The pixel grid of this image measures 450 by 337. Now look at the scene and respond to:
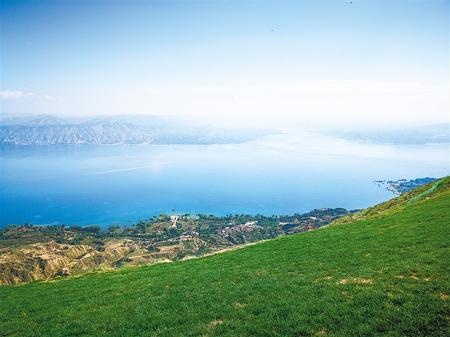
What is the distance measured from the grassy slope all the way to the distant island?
285ft

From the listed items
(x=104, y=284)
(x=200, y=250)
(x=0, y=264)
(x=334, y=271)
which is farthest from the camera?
(x=200, y=250)

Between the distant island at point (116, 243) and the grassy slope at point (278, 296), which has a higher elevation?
the grassy slope at point (278, 296)

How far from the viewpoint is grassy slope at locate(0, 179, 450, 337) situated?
10109 millimetres

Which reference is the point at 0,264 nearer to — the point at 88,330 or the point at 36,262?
the point at 36,262

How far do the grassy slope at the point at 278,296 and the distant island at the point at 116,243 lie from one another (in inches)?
3418

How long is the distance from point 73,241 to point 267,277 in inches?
6722

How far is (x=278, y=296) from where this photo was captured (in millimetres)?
12930

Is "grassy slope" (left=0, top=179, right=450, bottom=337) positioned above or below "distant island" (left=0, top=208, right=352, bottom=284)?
above

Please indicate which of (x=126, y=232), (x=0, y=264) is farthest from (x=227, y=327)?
(x=126, y=232)

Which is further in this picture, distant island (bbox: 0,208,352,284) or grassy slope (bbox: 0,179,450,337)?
distant island (bbox: 0,208,352,284)

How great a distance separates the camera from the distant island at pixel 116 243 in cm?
11300

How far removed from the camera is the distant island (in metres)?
113

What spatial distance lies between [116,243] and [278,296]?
157 meters

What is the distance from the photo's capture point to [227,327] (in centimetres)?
1072
